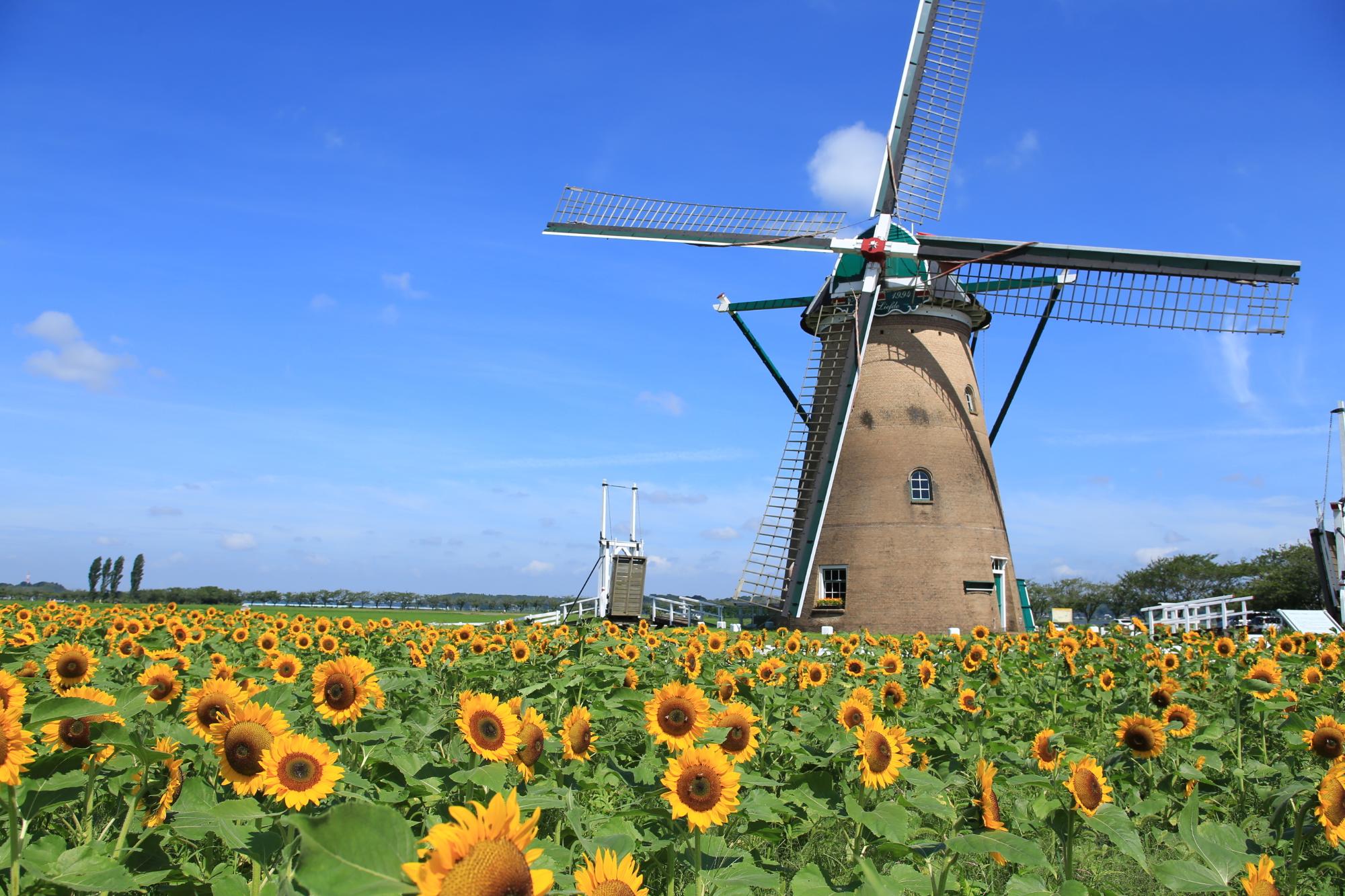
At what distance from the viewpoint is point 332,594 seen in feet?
243

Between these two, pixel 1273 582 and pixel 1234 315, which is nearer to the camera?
pixel 1234 315

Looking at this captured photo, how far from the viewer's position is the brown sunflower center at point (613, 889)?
2023 mm

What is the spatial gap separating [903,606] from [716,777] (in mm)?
18648

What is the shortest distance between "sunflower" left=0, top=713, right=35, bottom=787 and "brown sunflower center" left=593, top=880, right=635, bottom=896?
1699 millimetres

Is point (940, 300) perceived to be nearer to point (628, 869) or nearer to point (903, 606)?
Answer: point (903, 606)

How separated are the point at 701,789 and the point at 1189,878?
4.73 ft

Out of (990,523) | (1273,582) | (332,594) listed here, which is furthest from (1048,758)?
(332,594)

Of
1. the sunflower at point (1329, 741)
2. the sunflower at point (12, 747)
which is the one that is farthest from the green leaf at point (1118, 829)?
the sunflower at point (12, 747)

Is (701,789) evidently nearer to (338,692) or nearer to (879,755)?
(879,755)

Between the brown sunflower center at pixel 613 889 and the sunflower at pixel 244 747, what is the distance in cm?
136

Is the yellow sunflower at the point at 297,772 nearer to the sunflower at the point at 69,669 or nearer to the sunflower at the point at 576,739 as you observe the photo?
the sunflower at the point at 576,739

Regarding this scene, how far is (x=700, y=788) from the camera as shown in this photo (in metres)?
3.11

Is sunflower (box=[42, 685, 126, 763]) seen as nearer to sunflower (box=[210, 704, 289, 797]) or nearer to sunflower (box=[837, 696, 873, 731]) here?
sunflower (box=[210, 704, 289, 797])

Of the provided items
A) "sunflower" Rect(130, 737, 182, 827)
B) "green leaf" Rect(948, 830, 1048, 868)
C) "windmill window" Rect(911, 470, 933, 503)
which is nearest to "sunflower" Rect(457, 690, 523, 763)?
"sunflower" Rect(130, 737, 182, 827)
